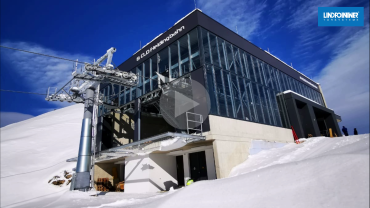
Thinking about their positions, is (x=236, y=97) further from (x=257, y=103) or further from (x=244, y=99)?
(x=257, y=103)

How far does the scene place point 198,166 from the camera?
14.1m

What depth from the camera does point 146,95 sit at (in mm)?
17062

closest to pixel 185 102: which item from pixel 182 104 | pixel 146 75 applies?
pixel 182 104

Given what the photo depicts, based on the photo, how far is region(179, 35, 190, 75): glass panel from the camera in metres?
14.8

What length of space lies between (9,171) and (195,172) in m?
22.3

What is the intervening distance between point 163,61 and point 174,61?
155cm

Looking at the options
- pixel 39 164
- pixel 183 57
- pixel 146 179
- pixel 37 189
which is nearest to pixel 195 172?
pixel 146 179

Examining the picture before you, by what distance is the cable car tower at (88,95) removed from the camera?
47.7ft

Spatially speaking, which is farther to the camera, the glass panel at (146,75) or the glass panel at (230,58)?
the glass panel at (146,75)

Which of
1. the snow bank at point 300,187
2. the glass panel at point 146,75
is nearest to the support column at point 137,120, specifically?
the glass panel at point 146,75

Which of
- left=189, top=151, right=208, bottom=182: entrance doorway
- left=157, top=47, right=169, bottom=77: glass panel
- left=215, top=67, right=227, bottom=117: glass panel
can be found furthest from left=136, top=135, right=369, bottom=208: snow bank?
left=157, top=47, right=169, bottom=77: glass panel

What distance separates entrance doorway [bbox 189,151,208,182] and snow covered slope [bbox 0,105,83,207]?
12.4 m

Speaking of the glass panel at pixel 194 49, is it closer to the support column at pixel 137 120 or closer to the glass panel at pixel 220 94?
the glass panel at pixel 220 94

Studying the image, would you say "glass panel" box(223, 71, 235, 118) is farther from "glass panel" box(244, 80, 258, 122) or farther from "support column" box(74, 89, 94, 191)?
"support column" box(74, 89, 94, 191)
